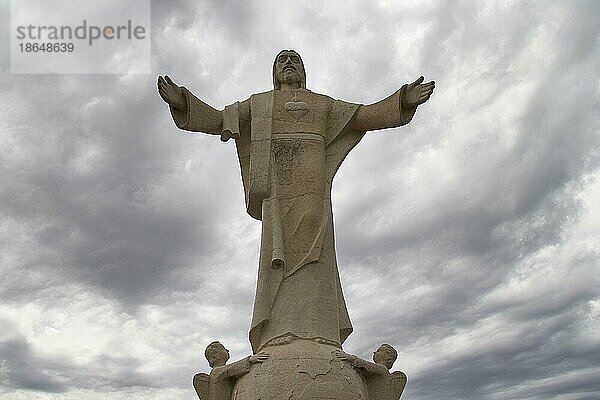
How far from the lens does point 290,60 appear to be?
1470 cm

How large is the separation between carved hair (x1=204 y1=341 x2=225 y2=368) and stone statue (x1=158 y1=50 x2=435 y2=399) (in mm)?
591

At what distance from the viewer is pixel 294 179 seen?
44.6 feet

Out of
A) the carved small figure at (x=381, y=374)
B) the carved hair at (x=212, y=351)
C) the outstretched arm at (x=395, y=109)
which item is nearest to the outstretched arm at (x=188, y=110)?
the outstretched arm at (x=395, y=109)

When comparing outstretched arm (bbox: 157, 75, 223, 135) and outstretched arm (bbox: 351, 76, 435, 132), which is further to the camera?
outstretched arm (bbox: 351, 76, 435, 132)

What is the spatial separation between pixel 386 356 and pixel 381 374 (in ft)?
1.63

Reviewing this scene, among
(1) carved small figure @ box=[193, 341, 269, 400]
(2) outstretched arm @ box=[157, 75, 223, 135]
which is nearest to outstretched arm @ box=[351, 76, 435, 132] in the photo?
(2) outstretched arm @ box=[157, 75, 223, 135]

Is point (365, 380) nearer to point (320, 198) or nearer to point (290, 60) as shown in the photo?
point (320, 198)

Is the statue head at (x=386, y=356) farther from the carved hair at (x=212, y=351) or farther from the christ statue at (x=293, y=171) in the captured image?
the carved hair at (x=212, y=351)

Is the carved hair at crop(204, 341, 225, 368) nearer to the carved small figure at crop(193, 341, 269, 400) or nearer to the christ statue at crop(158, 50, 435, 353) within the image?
the carved small figure at crop(193, 341, 269, 400)

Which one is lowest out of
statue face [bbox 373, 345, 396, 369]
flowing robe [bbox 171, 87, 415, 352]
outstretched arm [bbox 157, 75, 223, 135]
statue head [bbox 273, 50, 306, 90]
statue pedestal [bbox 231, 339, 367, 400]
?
statue pedestal [bbox 231, 339, 367, 400]

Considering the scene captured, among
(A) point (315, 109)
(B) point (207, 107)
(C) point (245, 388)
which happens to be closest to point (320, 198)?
(A) point (315, 109)

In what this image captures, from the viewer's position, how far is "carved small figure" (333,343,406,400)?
12.2 meters

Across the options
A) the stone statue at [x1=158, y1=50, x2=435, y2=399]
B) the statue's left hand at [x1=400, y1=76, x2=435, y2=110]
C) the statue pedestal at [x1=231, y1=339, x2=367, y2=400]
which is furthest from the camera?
the statue's left hand at [x1=400, y1=76, x2=435, y2=110]

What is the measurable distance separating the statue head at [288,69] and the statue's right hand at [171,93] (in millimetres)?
2138
